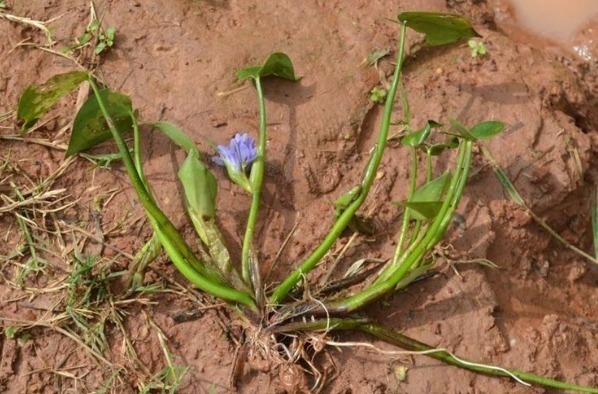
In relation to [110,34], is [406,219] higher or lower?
lower

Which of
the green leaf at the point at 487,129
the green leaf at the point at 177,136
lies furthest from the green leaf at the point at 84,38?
the green leaf at the point at 487,129

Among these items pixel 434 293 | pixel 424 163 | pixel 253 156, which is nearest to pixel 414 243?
pixel 434 293

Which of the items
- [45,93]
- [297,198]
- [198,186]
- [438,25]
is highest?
[438,25]

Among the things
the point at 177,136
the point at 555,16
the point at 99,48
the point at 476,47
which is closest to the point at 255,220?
the point at 177,136

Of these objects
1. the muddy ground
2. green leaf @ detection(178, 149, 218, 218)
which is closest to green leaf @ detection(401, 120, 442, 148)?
the muddy ground

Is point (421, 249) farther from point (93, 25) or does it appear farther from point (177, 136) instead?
point (93, 25)

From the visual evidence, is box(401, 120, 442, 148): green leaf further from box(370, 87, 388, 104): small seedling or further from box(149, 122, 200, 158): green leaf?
box(149, 122, 200, 158): green leaf

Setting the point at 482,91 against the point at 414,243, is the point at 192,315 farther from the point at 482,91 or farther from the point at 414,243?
the point at 482,91
